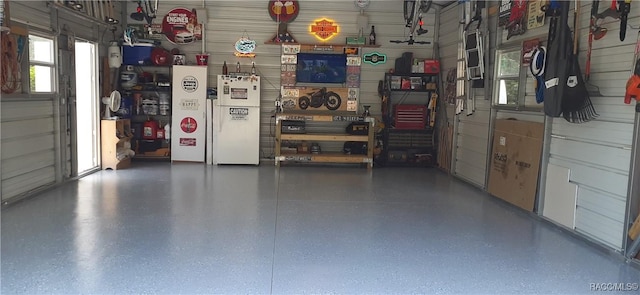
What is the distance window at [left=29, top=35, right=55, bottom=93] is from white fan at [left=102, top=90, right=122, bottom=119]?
1.46 metres

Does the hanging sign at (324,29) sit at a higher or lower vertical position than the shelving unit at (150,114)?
higher

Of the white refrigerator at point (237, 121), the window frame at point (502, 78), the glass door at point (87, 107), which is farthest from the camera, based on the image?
the white refrigerator at point (237, 121)

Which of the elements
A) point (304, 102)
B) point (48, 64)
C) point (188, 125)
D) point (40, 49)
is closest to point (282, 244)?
point (48, 64)

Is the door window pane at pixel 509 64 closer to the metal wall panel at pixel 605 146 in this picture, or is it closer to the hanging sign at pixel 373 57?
the metal wall panel at pixel 605 146

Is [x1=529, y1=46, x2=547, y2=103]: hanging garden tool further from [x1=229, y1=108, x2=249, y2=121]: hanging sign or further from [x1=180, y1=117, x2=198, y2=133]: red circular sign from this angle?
[x1=180, y1=117, x2=198, y2=133]: red circular sign

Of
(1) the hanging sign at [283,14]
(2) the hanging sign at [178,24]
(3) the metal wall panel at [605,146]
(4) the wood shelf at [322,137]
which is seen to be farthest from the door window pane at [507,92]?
(2) the hanging sign at [178,24]

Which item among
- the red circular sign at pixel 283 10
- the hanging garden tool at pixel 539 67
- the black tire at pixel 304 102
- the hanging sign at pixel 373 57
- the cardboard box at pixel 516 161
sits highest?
the red circular sign at pixel 283 10

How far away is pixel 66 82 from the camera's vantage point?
6.64 m

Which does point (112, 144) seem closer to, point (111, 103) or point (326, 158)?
point (111, 103)

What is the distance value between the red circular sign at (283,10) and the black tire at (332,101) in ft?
5.17

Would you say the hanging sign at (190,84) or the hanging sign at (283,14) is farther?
the hanging sign at (283,14)

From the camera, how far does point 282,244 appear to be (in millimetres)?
4230

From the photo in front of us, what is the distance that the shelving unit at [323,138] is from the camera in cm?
838

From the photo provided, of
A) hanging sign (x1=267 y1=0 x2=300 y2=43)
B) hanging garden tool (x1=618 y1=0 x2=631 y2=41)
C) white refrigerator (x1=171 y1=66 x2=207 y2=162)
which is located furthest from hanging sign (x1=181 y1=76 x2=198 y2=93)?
hanging garden tool (x1=618 y1=0 x2=631 y2=41)
